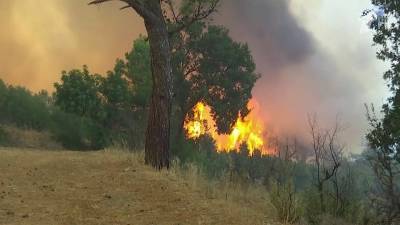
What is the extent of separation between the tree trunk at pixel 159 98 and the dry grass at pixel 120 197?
61cm

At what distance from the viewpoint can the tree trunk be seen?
14156 mm

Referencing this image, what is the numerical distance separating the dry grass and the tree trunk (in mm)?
607

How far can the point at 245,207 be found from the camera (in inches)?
396

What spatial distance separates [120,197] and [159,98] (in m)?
4.41

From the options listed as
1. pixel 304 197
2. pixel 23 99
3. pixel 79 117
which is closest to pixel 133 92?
pixel 79 117

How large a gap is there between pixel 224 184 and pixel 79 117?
3017cm

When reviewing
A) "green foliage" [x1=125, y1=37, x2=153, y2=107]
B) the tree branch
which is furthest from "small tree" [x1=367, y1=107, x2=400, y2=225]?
"green foliage" [x1=125, y1=37, x2=153, y2=107]

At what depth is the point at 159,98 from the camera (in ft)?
46.6

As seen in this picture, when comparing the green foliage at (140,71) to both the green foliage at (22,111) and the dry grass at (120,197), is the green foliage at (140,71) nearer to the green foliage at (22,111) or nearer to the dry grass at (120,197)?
the green foliage at (22,111)

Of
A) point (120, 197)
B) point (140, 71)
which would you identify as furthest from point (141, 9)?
point (140, 71)

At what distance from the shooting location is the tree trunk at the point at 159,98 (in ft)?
46.4

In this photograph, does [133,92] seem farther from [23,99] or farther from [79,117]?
[23,99]

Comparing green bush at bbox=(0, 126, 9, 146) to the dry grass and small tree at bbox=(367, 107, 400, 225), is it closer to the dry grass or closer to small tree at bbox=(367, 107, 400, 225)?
the dry grass

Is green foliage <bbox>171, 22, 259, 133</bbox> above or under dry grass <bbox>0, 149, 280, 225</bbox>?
above
